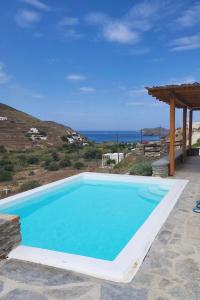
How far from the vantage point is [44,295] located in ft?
9.09

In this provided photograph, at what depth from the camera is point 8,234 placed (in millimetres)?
3752

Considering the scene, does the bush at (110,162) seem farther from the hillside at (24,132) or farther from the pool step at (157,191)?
the hillside at (24,132)

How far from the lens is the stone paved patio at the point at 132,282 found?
108 inches

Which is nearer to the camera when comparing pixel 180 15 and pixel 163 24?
pixel 180 15

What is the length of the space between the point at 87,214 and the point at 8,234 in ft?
10.2

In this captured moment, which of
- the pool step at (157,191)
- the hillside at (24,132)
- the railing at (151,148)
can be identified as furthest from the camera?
the hillside at (24,132)

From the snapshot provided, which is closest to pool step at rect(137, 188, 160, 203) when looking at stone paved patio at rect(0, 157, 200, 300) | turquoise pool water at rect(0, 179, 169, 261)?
turquoise pool water at rect(0, 179, 169, 261)

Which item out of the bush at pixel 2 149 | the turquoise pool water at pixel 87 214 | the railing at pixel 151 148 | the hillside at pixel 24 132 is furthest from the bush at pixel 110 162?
the hillside at pixel 24 132

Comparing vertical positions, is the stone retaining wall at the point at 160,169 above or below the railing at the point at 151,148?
below

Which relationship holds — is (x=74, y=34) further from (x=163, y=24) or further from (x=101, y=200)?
(x=101, y=200)

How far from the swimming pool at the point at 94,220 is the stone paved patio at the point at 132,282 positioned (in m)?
0.16

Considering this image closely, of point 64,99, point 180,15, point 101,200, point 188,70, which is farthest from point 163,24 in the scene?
point 64,99

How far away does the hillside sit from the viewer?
33.6 m

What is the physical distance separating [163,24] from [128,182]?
32.8ft
